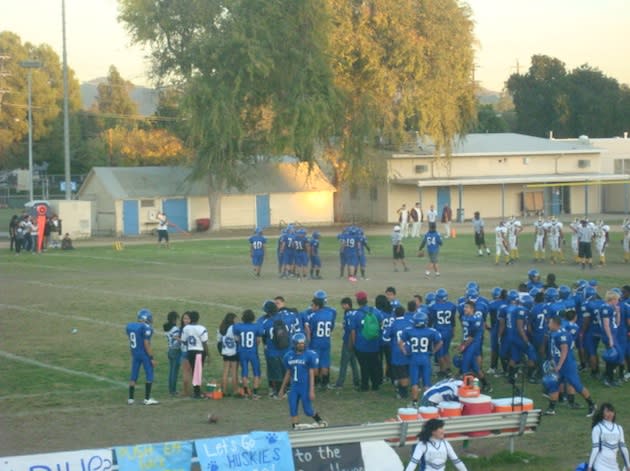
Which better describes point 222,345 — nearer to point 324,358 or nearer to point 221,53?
point 324,358

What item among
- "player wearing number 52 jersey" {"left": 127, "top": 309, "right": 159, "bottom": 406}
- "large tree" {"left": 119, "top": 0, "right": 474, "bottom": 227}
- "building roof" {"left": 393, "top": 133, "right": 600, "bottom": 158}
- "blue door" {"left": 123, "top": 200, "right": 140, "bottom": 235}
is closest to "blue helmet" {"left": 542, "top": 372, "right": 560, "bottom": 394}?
"player wearing number 52 jersey" {"left": 127, "top": 309, "right": 159, "bottom": 406}

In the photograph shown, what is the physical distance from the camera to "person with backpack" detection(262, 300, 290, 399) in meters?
15.7

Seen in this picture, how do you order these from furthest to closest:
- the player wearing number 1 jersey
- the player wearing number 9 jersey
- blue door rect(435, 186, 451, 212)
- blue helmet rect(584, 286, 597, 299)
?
blue door rect(435, 186, 451, 212) < the player wearing number 1 jersey < blue helmet rect(584, 286, 597, 299) < the player wearing number 9 jersey

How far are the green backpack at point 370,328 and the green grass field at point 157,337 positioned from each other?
2.95 feet

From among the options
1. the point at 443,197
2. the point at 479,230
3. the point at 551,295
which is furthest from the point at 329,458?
the point at 443,197

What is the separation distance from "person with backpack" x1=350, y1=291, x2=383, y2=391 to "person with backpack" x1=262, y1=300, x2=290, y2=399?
3.81ft

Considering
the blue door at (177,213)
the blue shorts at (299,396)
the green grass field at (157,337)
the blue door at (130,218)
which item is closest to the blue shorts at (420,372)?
the green grass field at (157,337)

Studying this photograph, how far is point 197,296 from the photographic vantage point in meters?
27.5

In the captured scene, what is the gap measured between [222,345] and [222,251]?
86.7 feet

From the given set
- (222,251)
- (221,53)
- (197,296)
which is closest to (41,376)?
(197,296)

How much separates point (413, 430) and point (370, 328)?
452 cm

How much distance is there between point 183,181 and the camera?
54812 mm

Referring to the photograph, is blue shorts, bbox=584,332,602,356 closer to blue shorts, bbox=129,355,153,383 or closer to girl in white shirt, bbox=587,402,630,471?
girl in white shirt, bbox=587,402,630,471

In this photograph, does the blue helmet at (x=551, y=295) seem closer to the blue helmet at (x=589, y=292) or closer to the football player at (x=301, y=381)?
the blue helmet at (x=589, y=292)
